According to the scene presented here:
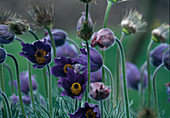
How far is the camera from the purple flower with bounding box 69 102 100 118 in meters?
0.53

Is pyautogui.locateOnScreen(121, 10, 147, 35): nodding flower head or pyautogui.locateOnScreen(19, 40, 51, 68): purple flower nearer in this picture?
pyautogui.locateOnScreen(19, 40, 51, 68): purple flower

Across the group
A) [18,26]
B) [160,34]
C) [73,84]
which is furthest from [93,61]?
[160,34]

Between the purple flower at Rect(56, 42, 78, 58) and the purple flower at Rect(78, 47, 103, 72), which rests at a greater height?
the purple flower at Rect(56, 42, 78, 58)

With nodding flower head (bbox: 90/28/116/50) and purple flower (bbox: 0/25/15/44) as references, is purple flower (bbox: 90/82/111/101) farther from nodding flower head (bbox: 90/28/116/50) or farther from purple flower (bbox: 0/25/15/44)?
purple flower (bbox: 0/25/15/44)

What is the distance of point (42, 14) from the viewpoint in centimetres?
62

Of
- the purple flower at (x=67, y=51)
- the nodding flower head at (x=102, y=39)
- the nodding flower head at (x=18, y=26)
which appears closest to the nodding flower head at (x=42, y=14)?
the nodding flower head at (x=18, y=26)

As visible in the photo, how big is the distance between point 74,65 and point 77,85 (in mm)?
56

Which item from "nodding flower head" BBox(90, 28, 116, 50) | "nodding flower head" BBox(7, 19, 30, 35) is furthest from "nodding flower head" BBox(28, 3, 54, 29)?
"nodding flower head" BBox(90, 28, 116, 50)

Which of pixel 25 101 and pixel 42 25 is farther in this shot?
pixel 25 101

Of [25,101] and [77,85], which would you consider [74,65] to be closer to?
[77,85]

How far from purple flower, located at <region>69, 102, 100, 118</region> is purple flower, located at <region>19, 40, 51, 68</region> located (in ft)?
0.43

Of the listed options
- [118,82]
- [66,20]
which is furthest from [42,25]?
[66,20]

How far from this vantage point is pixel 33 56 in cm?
61

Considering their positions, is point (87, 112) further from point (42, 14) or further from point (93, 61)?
point (42, 14)
